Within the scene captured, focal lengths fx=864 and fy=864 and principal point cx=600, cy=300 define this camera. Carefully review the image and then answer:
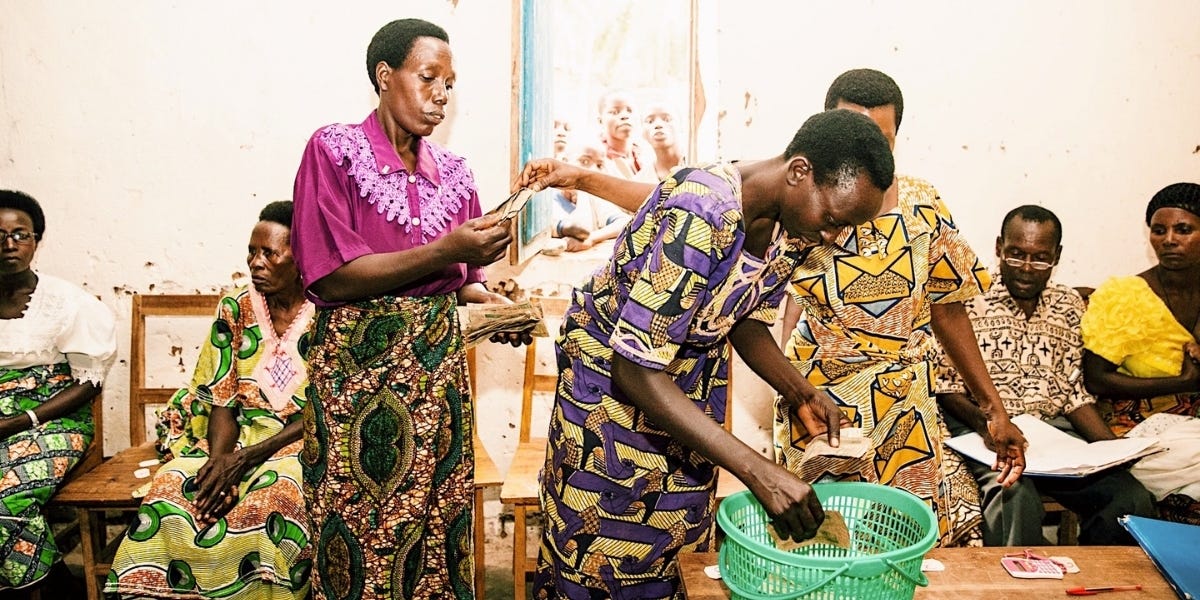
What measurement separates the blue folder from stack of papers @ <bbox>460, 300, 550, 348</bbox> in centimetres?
160

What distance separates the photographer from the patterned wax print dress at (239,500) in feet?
9.06

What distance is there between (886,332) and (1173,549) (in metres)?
0.79

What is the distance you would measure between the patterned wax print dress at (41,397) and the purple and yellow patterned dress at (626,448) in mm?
2053

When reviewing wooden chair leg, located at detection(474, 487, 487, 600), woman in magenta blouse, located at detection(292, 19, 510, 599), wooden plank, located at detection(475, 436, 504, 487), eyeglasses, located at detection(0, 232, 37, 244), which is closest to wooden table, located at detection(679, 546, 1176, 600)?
woman in magenta blouse, located at detection(292, 19, 510, 599)

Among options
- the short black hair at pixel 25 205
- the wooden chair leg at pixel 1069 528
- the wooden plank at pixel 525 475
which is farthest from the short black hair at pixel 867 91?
the short black hair at pixel 25 205

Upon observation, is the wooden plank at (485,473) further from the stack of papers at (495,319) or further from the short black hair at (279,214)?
the short black hair at (279,214)

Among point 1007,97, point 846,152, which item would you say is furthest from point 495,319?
point 1007,97

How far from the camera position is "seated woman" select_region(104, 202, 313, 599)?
9.07 ft

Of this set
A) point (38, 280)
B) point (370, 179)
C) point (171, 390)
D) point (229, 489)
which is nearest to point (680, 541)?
point (370, 179)

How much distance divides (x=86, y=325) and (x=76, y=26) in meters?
1.28

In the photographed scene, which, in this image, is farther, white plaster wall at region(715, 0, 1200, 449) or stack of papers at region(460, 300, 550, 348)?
white plaster wall at region(715, 0, 1200, 449)

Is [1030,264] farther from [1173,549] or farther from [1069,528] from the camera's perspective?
[1173,549]

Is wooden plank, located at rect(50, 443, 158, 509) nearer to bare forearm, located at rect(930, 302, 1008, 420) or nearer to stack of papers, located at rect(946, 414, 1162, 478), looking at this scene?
bare forearm, located at rect(930, 302, 1008, 420)

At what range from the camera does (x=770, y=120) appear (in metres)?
3.82
